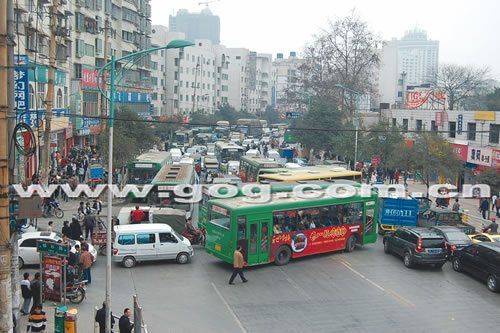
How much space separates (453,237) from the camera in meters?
20.1

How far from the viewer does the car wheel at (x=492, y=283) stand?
53.6 feet

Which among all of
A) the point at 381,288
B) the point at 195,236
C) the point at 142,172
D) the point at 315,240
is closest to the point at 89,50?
the point at 142,172

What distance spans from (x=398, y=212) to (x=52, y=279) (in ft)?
50.4

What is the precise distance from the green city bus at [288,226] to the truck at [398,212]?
2.53m

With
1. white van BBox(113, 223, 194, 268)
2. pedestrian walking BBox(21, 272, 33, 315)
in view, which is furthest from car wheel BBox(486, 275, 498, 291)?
pedestrian walking BBox(21, 272, 33, 315)

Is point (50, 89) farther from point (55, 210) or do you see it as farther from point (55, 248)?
point (55, 248)

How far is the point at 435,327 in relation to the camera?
44.2ft

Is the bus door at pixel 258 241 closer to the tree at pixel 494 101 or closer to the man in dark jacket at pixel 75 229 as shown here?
the man in dark jacket at pixel 75 229

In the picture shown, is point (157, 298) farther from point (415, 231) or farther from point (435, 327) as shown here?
point (415, 231)

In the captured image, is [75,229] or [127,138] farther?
[127,138]

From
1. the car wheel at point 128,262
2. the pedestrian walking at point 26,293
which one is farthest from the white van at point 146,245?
the pedestrian walking at point 26,293

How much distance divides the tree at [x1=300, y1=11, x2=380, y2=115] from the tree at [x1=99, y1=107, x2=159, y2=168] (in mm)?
24706

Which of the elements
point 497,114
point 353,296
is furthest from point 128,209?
point 497,114

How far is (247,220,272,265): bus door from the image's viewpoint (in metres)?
17.8
